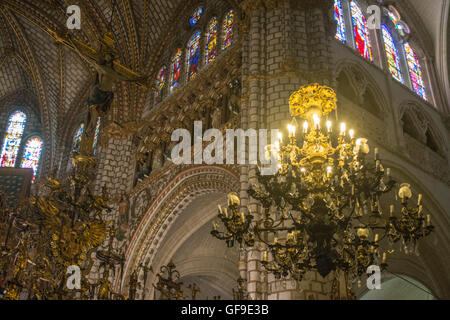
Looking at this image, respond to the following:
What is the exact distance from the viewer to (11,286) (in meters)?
9.11

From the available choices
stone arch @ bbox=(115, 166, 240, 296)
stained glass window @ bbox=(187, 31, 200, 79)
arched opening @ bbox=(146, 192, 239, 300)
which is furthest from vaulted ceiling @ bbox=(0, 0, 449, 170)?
arched opening @ bbox=(146, 192, 239, 300)

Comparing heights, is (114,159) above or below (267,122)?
above

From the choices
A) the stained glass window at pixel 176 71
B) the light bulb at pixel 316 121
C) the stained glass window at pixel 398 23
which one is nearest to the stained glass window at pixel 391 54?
the stained glass window at pixel 398 23

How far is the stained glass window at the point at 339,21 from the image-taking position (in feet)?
43.2

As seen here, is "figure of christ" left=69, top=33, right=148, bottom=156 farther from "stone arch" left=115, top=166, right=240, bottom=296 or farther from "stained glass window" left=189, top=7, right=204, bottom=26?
"stained glass window" left=189, top=7, right=204, bottom=26

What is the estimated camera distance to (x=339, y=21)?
Result: 13.6 metres

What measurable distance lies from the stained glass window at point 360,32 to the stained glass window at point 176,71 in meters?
5.59

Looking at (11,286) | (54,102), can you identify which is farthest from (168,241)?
(54,102)

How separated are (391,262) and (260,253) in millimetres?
5866

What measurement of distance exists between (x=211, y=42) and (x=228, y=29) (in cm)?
91

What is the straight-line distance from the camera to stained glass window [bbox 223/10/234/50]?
14.2 m

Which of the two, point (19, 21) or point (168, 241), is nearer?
point (168, 241)

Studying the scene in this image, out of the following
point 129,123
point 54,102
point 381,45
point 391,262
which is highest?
point 54,102
